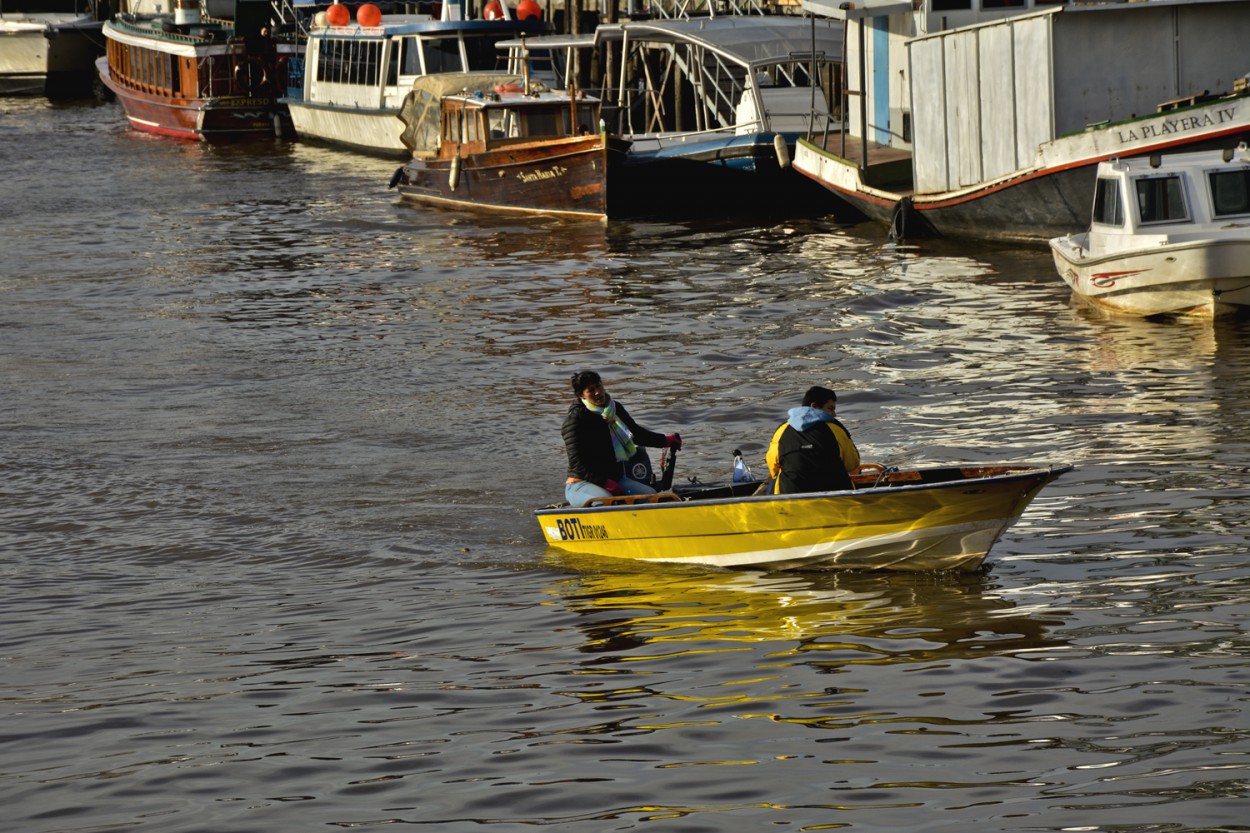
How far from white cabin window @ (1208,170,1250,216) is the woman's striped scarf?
9.24 meters

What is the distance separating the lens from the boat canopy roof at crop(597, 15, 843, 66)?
102ft

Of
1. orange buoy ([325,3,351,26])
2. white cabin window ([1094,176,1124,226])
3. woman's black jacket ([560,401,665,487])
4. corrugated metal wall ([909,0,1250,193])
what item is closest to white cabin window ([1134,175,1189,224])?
white cabin window ([1094,176,1124,226])

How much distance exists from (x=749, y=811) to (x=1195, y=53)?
19.0 m

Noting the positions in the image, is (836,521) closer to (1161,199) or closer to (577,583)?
(577,583)

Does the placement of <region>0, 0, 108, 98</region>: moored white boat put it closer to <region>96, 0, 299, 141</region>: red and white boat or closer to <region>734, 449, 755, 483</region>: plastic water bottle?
<region>96, 0, 299, 141</region>: red and white boat

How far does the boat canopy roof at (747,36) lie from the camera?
31.0m

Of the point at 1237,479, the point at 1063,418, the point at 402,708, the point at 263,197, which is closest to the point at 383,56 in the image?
the point at 263,197

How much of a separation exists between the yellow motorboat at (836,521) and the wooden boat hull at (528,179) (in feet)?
63.1

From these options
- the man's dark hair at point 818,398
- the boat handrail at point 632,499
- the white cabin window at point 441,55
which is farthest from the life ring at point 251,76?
the man's dark hair at point 818,398

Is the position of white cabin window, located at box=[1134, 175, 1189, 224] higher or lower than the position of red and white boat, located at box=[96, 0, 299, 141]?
lower

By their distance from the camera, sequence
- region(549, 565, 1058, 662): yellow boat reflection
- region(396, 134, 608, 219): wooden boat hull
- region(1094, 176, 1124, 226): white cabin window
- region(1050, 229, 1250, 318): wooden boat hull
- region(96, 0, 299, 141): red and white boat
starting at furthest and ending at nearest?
region(96, 0, 299, 141): red and white boat < region(396, 134, 608, 219): wooden boat hull < region(1094, 176, 1124, 226): white cabin window < region(1050, 229, 1250, 318): wooden boat hull < region(549, 565, 1058, 662): yellow boat reflection

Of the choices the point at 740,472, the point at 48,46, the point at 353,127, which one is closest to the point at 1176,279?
the point at 740,472

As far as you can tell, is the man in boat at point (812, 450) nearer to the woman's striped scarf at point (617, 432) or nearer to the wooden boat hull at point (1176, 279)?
the woman's striped scarf at point (617, 432)

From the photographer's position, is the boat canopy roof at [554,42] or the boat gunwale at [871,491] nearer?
the boat gunwale at [871,491]
